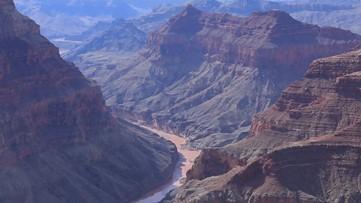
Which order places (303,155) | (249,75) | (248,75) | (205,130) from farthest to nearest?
(248,75) < (249,75) < (205,130) < (303,155)

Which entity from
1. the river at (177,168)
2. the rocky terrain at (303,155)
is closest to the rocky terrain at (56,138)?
the river at (177,168)

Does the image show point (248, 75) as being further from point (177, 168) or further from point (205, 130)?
point (177, 168)

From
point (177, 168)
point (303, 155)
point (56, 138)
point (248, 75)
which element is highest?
point (303, 155)

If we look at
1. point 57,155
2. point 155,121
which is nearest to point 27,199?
point 57,155

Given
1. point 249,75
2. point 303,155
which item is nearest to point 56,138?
point 303,155

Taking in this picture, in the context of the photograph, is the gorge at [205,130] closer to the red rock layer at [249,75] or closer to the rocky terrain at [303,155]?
the rocky terrain at [303,155]

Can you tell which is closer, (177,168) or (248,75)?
(177,168)
